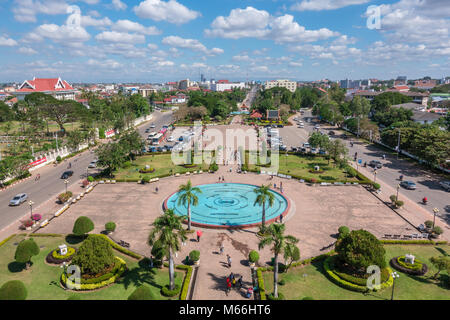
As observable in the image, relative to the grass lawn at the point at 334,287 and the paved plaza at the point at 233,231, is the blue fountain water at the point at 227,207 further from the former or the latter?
the grass lawn at the point at 334,287

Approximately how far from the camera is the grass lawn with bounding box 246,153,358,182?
50.4 m

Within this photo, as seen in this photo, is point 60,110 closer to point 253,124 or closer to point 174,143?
point 174,143

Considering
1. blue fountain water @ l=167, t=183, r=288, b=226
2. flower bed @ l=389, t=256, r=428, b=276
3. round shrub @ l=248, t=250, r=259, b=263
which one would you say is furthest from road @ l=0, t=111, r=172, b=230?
flower bed @ l=389, t=256, r=428, b=276

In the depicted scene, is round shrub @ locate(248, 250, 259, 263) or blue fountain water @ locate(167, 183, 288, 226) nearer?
round shrub @ locate(248, 250, 259, 263)

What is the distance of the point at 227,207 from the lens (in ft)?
132

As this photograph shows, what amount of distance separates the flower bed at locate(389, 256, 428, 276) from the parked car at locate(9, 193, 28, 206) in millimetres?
44369

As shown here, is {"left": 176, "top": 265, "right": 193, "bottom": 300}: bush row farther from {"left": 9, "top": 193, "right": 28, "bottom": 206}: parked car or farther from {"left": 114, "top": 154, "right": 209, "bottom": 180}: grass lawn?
{"left": 114, "top": 154, "right": 209, "bottom": 180}: grass lawn

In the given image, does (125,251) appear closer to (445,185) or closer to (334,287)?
(334,287)

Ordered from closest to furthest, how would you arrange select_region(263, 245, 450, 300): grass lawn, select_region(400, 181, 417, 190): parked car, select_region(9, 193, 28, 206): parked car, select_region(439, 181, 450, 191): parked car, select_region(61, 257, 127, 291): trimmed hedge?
select_region(263, 245, 450, 300): grass lawn
select_region(61, 257, 127, 291): trimmed hedge
select_region(9, 193, 28, 206): parked car
select_region(439, 181, 450, 191): parked car
select_region(400, 181, 417, 190): parked car

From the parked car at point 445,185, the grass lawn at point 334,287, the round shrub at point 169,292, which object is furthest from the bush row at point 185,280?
the parked car at point 445,185

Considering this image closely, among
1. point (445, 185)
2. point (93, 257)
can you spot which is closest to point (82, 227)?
point (93, 257)

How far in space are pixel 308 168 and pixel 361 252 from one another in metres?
32.4

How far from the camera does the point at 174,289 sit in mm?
23328

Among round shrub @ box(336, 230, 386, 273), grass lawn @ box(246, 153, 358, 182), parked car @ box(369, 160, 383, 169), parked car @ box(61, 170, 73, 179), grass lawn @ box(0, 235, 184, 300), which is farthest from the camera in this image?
parked car @ box(369, 160, 383, 169)
